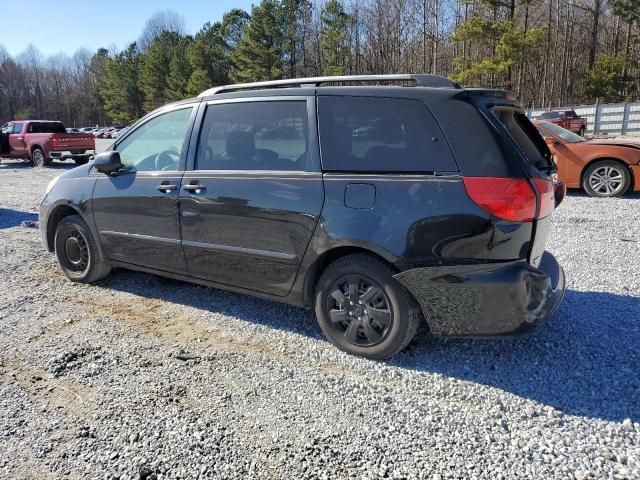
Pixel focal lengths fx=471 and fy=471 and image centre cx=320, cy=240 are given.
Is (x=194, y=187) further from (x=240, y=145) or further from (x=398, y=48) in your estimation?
(x=398, y=48)

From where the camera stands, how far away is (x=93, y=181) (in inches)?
182

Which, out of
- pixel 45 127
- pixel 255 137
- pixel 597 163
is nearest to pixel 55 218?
pixel 255 137

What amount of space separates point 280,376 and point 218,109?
220cm

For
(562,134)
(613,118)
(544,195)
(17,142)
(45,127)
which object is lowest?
(544,195)

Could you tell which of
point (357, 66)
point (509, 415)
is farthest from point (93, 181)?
point (357, 66)

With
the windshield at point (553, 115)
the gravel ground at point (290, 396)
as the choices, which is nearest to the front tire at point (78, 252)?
the gravel ground at point (290, 396)

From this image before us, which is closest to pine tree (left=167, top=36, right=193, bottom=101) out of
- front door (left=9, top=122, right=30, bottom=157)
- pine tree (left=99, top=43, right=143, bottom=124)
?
pine tree (left=99, top=43, right=143, bottom=124)

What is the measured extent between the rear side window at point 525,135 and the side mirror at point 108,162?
128 inches

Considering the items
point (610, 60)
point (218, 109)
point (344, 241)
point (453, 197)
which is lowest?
point (344, 241)

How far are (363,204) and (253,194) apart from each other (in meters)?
0.90

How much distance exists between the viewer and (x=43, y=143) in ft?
60.4

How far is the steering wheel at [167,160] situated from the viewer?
4.04m

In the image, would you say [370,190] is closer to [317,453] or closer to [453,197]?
[453,197]

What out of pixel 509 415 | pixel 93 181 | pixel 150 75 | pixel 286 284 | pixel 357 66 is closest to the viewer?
pixel 509 415
